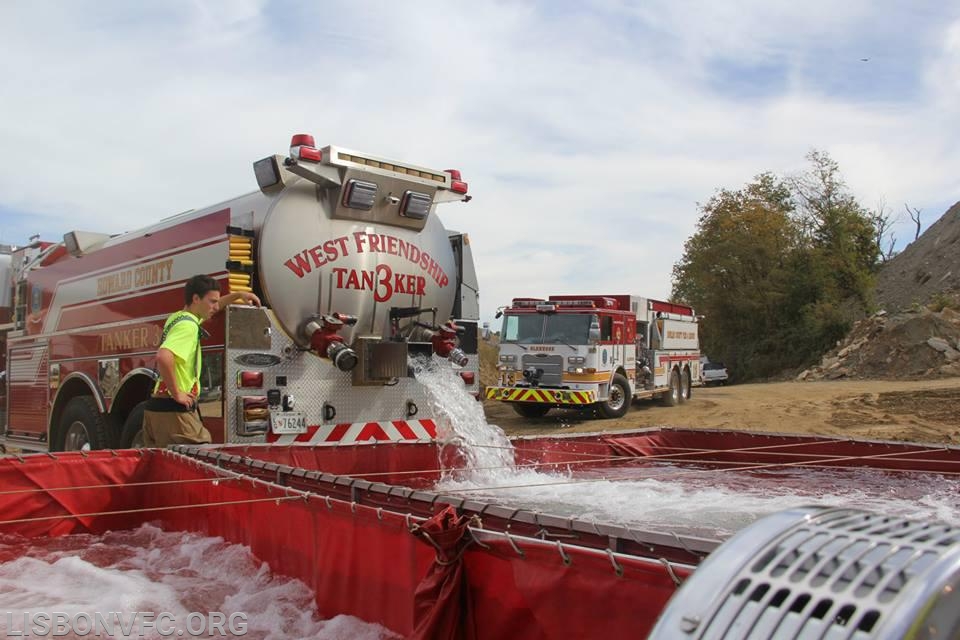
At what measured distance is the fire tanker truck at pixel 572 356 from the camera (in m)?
17.2

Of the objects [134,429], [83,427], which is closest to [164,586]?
[134,429]

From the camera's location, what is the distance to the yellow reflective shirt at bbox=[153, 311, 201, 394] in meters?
5.68

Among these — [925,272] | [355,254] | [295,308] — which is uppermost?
[925,272]

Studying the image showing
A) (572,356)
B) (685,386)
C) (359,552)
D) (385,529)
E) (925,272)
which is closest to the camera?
(385,529)

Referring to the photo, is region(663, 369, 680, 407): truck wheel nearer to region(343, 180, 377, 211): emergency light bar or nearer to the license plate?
region(343, 180, 377, 211): emergency light bar

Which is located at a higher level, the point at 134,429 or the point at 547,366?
the point at 547,366

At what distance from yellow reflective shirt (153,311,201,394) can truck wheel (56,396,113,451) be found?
126 inches

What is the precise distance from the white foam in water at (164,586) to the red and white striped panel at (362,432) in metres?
2.81

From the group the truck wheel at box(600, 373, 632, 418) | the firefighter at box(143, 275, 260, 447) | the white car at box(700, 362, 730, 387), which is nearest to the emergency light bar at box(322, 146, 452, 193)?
the firefighter at box(143, 275, 260, 447)

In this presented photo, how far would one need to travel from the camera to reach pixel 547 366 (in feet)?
57.7

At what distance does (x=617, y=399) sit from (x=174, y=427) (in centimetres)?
1364

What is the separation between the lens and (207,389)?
7.00 meters

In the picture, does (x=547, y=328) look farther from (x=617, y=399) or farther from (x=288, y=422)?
(x=288, y=422)

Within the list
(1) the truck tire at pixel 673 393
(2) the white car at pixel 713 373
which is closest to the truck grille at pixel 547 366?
(1) the truck tire at pixel 673 393
